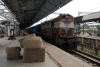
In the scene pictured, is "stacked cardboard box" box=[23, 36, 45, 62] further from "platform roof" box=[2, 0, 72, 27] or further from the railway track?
"platform roof" box=[2, 0, 72, 27]

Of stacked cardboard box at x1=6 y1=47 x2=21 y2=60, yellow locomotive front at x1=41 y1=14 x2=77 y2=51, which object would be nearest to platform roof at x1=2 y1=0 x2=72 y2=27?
yellow locomotive front at x1=41 y1=14 x2=77 y2=51

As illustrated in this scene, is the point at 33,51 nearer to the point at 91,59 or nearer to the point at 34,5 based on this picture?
the point at 91,59

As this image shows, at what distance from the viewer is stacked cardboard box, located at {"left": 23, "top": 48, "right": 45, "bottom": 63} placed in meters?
6.75

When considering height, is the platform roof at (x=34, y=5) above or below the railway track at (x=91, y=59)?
above

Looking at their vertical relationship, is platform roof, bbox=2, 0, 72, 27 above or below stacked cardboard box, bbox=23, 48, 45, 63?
above

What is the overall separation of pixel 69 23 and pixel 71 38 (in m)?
1.40

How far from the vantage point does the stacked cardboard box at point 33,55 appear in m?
6.75

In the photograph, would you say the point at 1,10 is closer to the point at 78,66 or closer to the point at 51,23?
the point at 51,23

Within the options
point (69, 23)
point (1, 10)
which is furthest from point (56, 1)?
point (1, 10)

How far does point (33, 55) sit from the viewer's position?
6.81 m

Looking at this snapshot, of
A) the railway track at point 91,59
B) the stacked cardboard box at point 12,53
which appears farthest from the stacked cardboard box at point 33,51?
the railway track at point 91,59

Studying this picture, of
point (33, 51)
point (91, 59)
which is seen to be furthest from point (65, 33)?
point (33, 51)

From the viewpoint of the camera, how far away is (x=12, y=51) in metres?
7.34

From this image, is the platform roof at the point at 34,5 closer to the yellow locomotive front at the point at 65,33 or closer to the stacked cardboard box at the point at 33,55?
the yellow locomotive front at the point at 65,33
